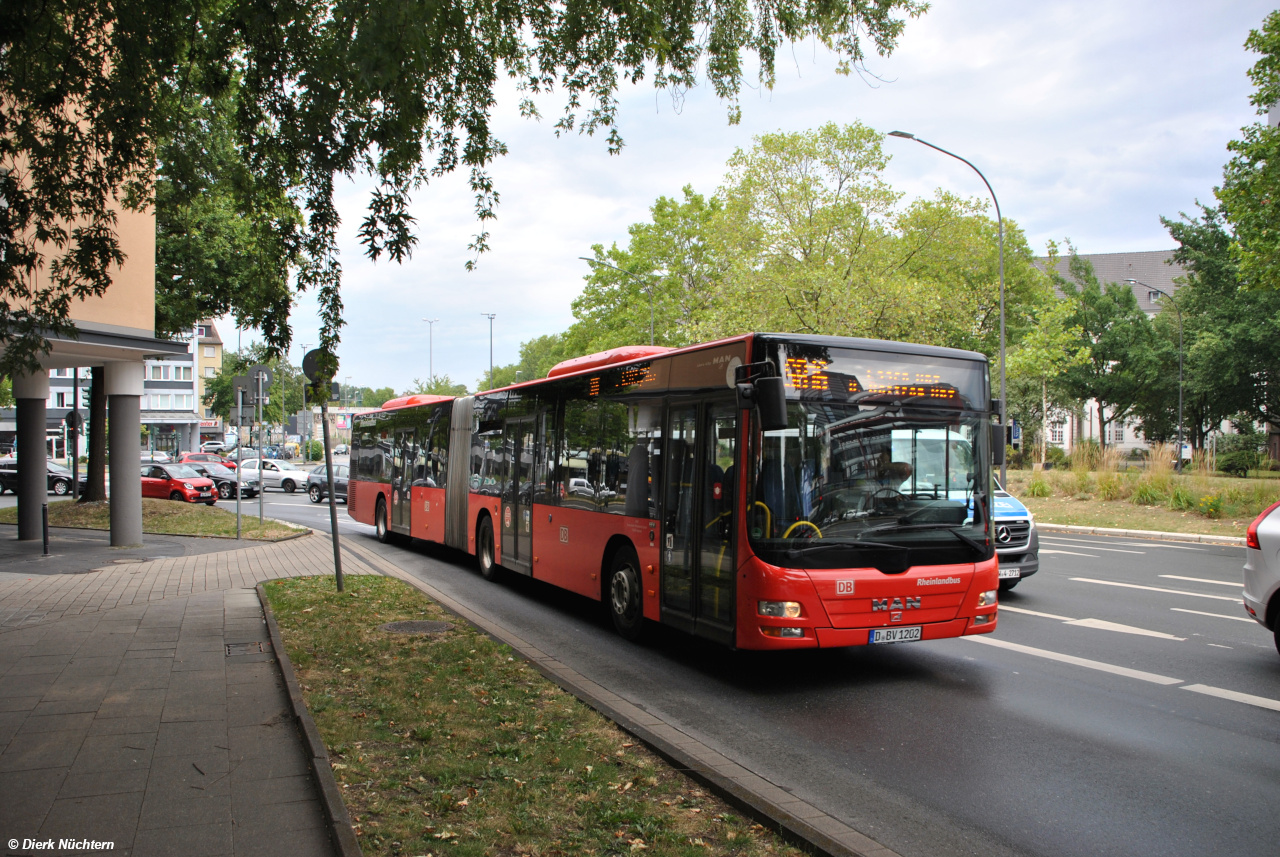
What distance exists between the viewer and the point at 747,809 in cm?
436

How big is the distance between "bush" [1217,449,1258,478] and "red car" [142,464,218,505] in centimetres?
3860

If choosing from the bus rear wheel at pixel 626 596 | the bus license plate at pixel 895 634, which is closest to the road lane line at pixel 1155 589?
the bus license plate at pixel 895 634

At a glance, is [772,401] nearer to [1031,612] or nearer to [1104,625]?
[1104,625]

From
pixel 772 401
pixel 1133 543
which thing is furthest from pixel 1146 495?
pixel 772 401

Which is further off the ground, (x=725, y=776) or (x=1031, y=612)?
(x=725, y=776)

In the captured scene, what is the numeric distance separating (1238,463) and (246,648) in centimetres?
3960

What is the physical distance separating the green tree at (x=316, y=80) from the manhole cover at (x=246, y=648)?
8.47ft

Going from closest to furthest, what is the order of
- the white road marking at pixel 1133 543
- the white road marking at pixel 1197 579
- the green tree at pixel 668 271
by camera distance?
the white road marking at pixel 1197 579 → the white road marking at pixel 1133 543 → the green tree at pixel 668 271

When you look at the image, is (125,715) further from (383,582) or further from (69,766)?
(383,582)

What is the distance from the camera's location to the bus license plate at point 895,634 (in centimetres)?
705

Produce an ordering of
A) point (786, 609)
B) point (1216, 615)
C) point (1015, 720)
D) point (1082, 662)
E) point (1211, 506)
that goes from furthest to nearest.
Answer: point (1211, 506) → point (1216, 615) → point (1082, 662) → point (786, 609) → point (1015, 720)

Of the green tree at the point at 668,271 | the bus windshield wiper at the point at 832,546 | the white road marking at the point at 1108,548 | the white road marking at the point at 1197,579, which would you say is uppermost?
the green tree at the point at 668,271

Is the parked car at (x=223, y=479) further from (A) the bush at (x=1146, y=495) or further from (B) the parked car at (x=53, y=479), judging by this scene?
(A) the bush at (x=1146, y=495)

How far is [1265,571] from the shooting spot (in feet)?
24.7
